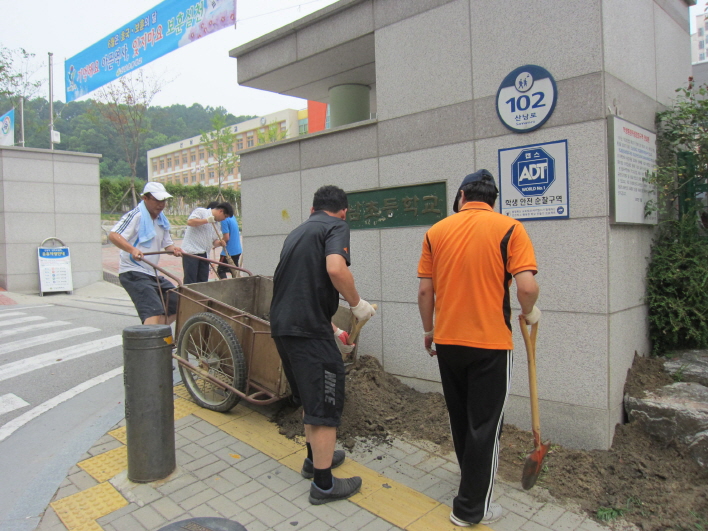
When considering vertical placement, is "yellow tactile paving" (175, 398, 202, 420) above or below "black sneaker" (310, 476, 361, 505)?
above

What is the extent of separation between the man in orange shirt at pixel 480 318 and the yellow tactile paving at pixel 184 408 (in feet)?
8.45

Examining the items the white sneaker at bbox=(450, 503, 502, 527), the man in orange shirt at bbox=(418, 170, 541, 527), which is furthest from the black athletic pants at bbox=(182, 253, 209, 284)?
the white sneaker at bbox=(450, 503, 502, 527)

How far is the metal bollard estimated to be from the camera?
3262 millimetres

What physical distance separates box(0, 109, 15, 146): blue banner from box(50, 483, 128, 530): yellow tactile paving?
57.8ft

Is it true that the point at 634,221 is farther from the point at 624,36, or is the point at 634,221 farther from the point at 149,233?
the point at 149,233

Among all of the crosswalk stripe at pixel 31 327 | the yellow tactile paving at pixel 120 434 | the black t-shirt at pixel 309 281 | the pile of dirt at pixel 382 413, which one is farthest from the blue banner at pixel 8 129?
the black t-shirt at pixel 309 281

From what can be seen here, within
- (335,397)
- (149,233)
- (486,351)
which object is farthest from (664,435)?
(149,233)

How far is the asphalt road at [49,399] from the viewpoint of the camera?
10.8 ft

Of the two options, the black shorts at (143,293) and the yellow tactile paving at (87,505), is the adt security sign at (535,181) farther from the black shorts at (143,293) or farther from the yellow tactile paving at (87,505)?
the yellow tactile paving at (87,505)

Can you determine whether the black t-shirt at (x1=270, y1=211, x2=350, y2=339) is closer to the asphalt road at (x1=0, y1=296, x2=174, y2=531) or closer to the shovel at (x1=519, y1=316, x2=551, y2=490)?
the shovel at (x1=519, y1=316, x2=551, y2=490)

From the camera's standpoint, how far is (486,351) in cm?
270

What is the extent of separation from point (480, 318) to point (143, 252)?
141 inches

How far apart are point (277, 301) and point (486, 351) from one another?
1.29 meters

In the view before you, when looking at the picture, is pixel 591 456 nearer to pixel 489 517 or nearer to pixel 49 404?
pixel 489 517
